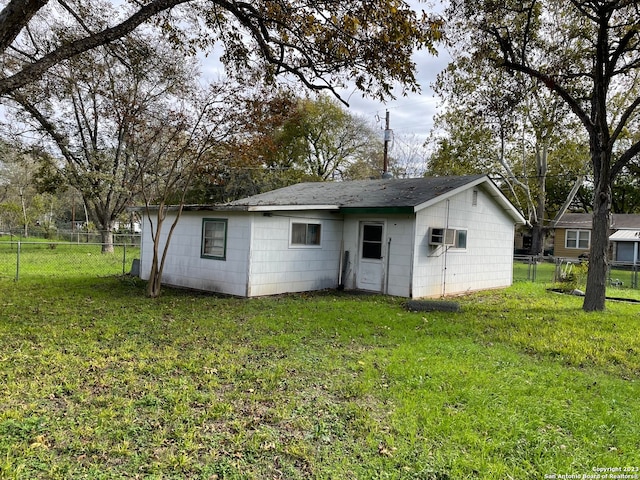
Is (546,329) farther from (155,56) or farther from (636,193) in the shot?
(636,193)

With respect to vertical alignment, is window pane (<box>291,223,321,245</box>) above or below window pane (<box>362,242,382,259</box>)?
above

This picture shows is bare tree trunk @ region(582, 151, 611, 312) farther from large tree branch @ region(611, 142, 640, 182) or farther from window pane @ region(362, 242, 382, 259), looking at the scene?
window pane @ region(362, 242, 382, 259)

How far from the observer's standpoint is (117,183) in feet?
66.7

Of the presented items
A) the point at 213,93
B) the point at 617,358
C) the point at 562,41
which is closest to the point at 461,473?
the point at 617,358

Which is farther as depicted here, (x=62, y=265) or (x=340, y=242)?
(x=62, y=265)

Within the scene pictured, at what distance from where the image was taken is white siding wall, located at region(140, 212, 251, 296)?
31.9 feet

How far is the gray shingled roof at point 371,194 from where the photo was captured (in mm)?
10570

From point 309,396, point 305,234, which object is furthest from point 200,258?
point 309,396

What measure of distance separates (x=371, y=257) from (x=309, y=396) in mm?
7457

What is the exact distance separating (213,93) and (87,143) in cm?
1576

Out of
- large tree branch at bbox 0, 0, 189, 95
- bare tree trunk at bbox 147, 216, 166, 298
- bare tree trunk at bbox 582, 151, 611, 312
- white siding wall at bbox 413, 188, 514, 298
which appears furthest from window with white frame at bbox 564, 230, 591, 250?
large tree branch at bbox 0, 0, 189, 95

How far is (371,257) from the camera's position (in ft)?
37.2

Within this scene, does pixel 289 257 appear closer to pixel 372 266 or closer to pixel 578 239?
pixel 372 266

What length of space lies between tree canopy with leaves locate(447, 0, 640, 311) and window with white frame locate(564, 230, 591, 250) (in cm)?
2247
